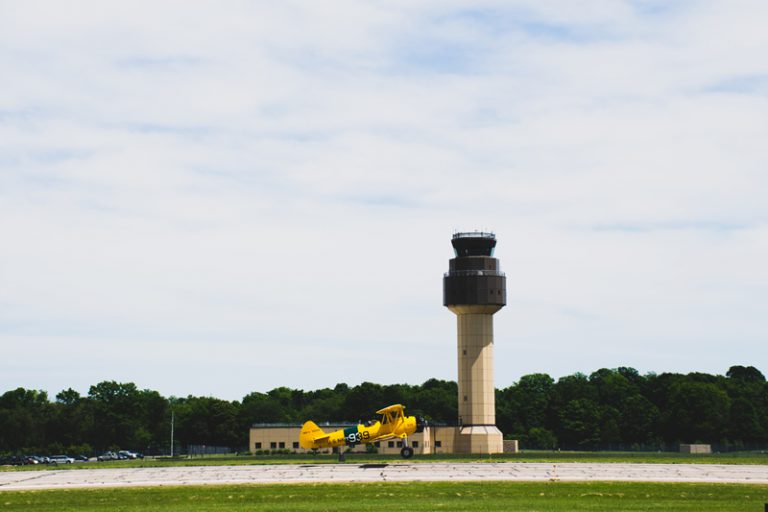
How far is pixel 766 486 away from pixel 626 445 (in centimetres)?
12737

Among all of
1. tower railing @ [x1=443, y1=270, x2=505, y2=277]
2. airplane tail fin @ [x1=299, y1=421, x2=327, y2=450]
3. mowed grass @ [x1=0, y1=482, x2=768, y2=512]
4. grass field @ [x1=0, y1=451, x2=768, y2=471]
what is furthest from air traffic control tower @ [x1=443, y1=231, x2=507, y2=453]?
mowed grass @ [x1=0, y1=482, x2=768, y2=512]

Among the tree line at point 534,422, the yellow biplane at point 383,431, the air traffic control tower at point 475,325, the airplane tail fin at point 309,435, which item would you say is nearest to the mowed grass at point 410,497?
the yellow biplane at point 383,431

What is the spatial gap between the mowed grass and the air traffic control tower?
76044mm

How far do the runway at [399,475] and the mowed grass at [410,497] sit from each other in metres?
4.32

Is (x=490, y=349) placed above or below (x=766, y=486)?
above

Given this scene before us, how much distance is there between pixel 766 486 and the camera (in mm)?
58875

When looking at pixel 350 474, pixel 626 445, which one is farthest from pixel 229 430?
pixel 350 474

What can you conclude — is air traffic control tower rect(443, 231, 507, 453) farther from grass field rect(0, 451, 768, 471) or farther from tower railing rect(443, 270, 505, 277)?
grass field rect(0, 451, 768, 471)

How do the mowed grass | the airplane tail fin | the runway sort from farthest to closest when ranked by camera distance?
the airplane tail fin → the runway → the mowed grass

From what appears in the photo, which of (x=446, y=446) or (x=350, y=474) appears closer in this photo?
(x=350, y=474)

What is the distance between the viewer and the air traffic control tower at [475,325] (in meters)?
136

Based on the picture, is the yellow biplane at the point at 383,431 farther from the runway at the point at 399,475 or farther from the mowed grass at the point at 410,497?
the mowed grass at the point at 410,497

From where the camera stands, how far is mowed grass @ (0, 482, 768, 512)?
4762 centimetres

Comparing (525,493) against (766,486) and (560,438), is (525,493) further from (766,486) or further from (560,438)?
(560,438)
